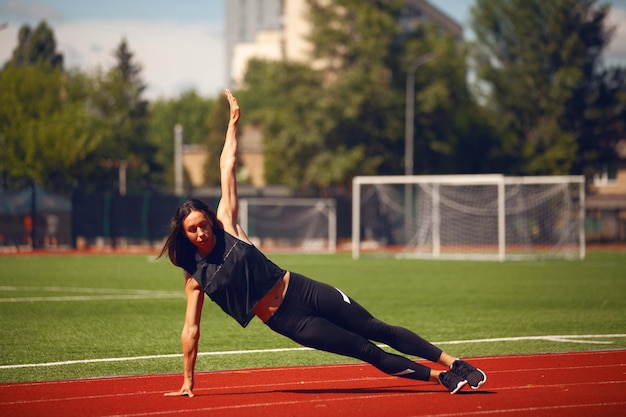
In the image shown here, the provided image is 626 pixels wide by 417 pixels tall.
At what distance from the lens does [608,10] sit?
6162cm

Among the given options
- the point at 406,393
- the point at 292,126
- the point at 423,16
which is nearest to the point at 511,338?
the point at 406,393

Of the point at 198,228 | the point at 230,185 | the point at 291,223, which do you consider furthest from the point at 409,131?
the point at 198,228

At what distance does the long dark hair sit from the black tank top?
8 cm

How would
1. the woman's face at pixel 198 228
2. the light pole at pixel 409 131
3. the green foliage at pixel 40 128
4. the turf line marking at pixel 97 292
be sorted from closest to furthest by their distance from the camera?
the woman's face at pixel 198 228, the turf line marking at pixel 97 292, the light pole at pixel 409 131, the green foliage at pixel 40 128

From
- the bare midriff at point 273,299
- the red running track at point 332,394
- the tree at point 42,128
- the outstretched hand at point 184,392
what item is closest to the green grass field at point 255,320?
the red running track at point 332,394

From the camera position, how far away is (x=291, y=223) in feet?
153

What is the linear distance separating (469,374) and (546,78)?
57.6 m

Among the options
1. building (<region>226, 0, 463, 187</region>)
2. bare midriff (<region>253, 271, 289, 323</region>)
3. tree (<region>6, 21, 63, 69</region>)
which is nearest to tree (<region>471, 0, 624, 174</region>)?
building (<region>226, 0, 463, 187</region>)

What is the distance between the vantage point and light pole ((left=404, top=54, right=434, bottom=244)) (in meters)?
45.8

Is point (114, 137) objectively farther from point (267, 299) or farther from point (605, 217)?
point (267, 299)

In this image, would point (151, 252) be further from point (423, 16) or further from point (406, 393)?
point (423, 16)

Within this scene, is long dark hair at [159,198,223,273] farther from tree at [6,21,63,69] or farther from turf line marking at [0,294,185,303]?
tree at [6,21,63,69]

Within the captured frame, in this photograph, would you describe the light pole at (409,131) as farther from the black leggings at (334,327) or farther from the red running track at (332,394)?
the black leggings at (334,327)

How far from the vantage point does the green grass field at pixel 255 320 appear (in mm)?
11438
